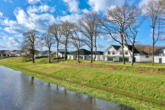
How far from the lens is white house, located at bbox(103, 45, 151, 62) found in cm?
4691

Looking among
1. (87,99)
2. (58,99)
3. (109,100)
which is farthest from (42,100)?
(109,100)

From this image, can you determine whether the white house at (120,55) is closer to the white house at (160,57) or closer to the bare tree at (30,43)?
the white house at (160,57)

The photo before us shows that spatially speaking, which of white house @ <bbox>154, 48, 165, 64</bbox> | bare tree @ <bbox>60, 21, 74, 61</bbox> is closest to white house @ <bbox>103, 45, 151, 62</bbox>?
white house @ <bbox>154, 48, 165, 64</bbox>

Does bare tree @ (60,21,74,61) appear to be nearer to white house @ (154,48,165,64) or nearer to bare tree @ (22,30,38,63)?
Answer: bare tree @ (22,30,38,63)

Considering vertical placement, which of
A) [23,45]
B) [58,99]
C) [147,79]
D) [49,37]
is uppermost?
[49,37]

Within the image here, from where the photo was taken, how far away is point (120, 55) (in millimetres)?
49375

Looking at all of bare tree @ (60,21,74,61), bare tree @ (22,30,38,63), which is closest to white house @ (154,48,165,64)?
bare tree @ (60,21,74,61)

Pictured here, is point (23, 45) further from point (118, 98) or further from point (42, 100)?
point (118, 98)

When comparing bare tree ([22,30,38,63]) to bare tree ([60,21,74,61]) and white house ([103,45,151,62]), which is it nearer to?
bare tree ([60,21,74,61])

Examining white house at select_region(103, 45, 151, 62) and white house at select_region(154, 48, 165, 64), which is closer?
white house at select_region(154, 48, 165, 64)

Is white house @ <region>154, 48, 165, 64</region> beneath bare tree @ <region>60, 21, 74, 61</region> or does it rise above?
beneath

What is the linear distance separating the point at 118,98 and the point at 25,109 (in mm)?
7284

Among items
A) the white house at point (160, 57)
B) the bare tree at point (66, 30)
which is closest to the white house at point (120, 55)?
the white house at point (160, 57)

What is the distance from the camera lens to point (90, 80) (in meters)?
17.4
